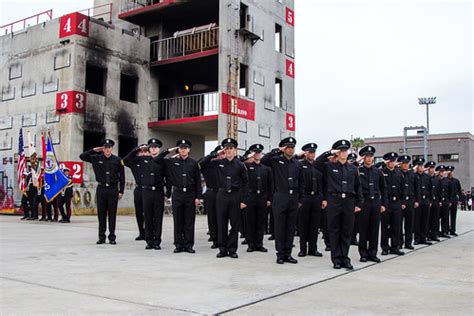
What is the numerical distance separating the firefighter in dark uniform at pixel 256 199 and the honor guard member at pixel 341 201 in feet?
6.70

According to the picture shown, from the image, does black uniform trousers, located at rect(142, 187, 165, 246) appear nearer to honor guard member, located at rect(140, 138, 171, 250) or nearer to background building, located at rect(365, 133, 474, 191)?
honor guard member, located at rect(140, 138, 171, 250)

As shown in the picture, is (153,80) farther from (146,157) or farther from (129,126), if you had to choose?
(146,157)

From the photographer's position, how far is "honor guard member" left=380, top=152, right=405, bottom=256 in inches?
361

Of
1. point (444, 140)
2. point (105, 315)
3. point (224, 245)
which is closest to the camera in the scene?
point (105, 315)

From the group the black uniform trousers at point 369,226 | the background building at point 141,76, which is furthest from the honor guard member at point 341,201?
the background building at point 141,76

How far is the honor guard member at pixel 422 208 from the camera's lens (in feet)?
37.1

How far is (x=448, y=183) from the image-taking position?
13.2 meters

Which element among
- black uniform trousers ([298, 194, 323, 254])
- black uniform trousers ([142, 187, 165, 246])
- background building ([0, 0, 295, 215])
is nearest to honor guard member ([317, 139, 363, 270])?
black uniform trousers ([298, 194, 323, 254])

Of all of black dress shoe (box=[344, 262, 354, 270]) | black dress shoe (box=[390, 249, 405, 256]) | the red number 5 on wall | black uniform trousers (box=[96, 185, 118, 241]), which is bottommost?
black dress shoe (box=[390, 249, 405, 256])

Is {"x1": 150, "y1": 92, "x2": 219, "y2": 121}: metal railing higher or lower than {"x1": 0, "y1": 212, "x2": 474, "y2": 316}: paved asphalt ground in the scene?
higher

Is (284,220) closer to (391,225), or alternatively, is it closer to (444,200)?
(391,225)

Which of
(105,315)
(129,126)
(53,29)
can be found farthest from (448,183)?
(53,29)

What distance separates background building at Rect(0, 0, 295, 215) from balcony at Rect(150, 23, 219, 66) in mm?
53

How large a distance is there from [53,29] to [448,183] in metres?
18.0
